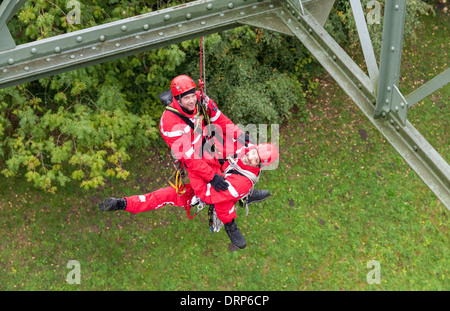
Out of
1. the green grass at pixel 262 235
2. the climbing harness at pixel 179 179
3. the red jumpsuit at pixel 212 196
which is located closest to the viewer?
the red jumpsuit at pixel 212 196

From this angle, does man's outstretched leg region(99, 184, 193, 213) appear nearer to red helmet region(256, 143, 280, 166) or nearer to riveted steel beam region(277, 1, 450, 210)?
red helmet region(256, 143, 280, 166)

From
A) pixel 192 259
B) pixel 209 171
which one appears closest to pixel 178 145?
pixel 209 171

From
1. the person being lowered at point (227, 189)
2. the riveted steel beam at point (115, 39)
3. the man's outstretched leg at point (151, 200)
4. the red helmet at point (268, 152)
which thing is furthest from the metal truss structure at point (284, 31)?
the man's outstretched leg at point (151, 200)

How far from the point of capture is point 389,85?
366 centimetres

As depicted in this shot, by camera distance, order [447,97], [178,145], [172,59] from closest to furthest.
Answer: [178,145], [172,59], [447,97]

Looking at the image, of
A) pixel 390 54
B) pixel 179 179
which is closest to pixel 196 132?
pixel 179 179

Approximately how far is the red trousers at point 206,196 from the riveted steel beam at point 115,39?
176 centimetres

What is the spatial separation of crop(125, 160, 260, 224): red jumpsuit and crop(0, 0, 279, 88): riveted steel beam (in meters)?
1.73

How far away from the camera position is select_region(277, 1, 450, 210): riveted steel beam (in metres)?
3.49

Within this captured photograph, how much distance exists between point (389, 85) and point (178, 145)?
7.22 feet

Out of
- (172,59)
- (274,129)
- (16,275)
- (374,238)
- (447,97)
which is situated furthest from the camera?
(447,97)

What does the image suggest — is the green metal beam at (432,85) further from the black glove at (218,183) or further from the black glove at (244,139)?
the black glove at (218,183)

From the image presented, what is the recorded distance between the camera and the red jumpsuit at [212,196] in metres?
5.34
